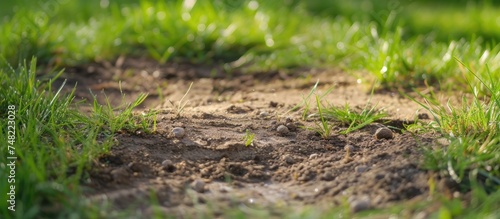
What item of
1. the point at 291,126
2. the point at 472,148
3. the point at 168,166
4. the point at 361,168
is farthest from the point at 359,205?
the point at 291,126

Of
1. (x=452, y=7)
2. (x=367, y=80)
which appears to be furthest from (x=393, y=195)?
(x=452, y=7)

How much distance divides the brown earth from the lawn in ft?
0.16

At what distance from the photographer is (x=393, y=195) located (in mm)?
2309

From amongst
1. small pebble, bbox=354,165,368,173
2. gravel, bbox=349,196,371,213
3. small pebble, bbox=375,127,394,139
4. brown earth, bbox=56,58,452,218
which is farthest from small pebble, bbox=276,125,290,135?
gravel, bbox=349,196,371,213

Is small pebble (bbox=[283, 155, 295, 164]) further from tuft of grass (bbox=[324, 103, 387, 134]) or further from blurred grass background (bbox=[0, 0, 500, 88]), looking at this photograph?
blurred grass background (bbox=[0, 0, 500, 88])

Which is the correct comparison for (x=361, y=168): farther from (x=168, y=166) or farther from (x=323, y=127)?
(x=168, y=166)

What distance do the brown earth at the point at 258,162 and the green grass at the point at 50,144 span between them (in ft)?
0.23

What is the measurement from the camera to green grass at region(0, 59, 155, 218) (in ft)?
7.12

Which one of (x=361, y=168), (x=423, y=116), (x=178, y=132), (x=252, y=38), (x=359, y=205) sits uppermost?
(x=252, y=38)

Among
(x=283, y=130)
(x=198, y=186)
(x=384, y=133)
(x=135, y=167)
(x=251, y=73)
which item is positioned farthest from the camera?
(x=251, y=73)

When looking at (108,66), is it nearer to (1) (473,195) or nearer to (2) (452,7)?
(1) (473,195)

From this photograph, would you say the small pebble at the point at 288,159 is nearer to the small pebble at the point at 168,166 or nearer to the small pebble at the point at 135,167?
the small pebble at the point at 168,166

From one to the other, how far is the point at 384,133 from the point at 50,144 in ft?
4.58

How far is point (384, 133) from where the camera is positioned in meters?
2.90
